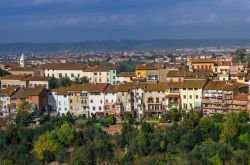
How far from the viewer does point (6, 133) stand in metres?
29.5

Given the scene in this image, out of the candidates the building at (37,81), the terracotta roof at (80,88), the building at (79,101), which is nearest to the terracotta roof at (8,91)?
the terracotta roof at (80,88)

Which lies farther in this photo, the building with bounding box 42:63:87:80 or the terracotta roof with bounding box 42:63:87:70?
the terracotta roof with bounding box 42:63:87:70

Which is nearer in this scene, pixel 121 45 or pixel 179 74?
pixel 179 74

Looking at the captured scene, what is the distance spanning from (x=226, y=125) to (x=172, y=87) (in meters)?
7.24

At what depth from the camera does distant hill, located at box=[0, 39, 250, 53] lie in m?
174

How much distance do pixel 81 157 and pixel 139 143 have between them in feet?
9.77

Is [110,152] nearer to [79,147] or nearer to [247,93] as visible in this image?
[79,147]

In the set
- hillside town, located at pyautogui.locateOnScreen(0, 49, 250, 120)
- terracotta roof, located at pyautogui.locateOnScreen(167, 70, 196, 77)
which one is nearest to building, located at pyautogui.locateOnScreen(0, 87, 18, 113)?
hillside town, located at pyautogui.locateOnScreen(0, 49, 250, 120)

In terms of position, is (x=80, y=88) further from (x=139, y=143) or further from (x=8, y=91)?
(x=139, y=143)

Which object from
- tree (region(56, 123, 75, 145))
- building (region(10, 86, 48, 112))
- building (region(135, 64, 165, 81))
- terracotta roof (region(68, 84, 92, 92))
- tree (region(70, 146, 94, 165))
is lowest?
tree (region(70, 146, 94, 165))

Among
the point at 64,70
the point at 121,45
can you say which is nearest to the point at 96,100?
the point at 64,70

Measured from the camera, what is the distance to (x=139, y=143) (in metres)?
26.2

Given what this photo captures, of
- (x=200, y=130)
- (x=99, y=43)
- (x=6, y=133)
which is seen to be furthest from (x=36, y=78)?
(x=99, y=43)

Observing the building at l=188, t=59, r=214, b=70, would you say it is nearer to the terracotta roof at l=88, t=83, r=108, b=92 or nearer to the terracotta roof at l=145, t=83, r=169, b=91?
the terracotta roof at l=145, t=83, r=169, b=91
